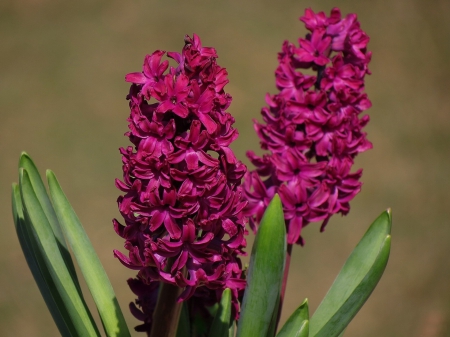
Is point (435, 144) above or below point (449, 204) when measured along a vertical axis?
above

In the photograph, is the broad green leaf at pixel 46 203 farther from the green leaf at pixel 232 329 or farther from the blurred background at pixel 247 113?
the blurred background at pixel 247 113

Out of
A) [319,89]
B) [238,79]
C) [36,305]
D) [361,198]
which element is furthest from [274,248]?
[238,79]

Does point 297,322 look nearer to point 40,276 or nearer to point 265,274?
point 265,274

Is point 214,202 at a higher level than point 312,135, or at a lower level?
lower

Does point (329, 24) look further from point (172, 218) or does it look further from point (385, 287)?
point (385, 287)

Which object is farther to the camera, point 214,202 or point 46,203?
point 46,203

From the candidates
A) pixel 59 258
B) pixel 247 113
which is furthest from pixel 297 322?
pixel 247 113

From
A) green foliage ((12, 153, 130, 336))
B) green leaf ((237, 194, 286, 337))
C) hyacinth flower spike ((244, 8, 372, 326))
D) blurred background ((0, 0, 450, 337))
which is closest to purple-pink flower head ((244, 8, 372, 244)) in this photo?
hyacinth flower spike ((244, 8, 372, 326))

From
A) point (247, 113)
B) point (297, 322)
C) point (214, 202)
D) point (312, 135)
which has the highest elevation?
point (247, 113)
